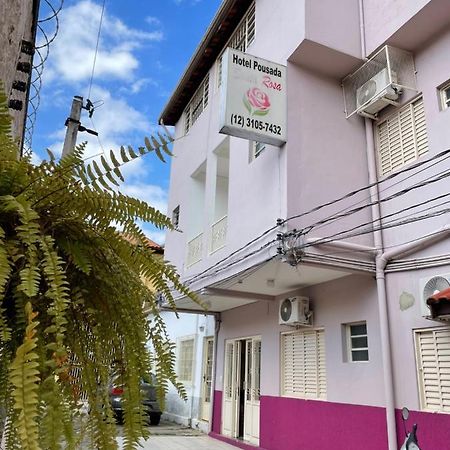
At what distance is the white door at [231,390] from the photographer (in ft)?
32.4

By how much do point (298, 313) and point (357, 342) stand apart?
3.62 feet

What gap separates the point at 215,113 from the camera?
10273 mm

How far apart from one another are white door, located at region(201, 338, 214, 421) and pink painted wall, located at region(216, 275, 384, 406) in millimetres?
3083

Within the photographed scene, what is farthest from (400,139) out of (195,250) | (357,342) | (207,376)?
(207,376)

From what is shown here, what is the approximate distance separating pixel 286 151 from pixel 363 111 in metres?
1.51

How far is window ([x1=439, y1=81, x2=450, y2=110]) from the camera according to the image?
20.5 feet

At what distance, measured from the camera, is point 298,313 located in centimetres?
767

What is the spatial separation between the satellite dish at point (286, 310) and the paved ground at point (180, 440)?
123 inches

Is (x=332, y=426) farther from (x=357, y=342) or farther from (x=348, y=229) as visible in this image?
(x=348, y=229)

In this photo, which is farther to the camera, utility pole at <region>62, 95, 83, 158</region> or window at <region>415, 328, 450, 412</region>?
utility pole at <region>62, 95, 83, 158</region>

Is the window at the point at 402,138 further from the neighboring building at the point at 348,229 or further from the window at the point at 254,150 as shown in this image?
the window at the point at 254,150

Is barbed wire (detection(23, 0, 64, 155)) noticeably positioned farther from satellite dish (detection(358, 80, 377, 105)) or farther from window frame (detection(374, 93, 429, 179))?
window frame (detection(374, 93, 429, 179))

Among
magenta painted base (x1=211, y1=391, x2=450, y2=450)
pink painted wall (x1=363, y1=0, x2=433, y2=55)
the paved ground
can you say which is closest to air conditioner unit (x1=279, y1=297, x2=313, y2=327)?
magenta painted base (x1=211, y1=391, x2=450, y2=450)

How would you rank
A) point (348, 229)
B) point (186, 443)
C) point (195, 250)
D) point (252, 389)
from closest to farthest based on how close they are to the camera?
point (348, 229), point (252, 389), point (186, 443), point (195, 250)
